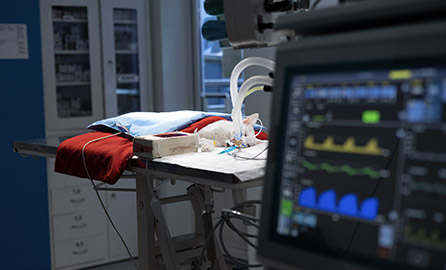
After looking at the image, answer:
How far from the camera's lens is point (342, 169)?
75 cm

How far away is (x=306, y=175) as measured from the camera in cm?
78

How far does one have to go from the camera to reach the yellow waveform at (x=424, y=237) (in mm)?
644

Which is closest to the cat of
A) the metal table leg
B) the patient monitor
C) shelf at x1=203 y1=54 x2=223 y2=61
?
the metal table leg

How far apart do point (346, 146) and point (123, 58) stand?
3375 millimetres

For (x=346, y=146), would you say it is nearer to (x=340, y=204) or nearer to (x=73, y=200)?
(x=340, y=204)

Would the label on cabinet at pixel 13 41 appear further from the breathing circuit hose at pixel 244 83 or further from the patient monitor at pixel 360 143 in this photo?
the patient monitor at pixel 360 143

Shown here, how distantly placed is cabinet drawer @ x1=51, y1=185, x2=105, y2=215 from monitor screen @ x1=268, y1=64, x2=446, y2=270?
9.89ft

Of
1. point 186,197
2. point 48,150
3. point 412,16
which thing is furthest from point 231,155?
point 412,16

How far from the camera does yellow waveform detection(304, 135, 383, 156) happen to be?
28.4 inches

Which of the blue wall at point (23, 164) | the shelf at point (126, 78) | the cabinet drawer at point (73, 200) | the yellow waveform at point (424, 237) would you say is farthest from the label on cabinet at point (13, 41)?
the yellow waveform at point (424, 237)

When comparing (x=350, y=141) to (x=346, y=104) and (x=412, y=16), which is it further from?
(x=412, y=16)

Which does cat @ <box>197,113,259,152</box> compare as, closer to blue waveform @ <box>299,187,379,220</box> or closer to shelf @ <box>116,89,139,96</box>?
blue waveform @ <box>299,187,379,220</box>

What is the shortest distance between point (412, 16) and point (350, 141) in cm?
20

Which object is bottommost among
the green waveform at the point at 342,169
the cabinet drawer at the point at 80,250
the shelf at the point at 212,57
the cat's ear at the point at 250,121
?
the cabinet drawer at the point at 80,250
